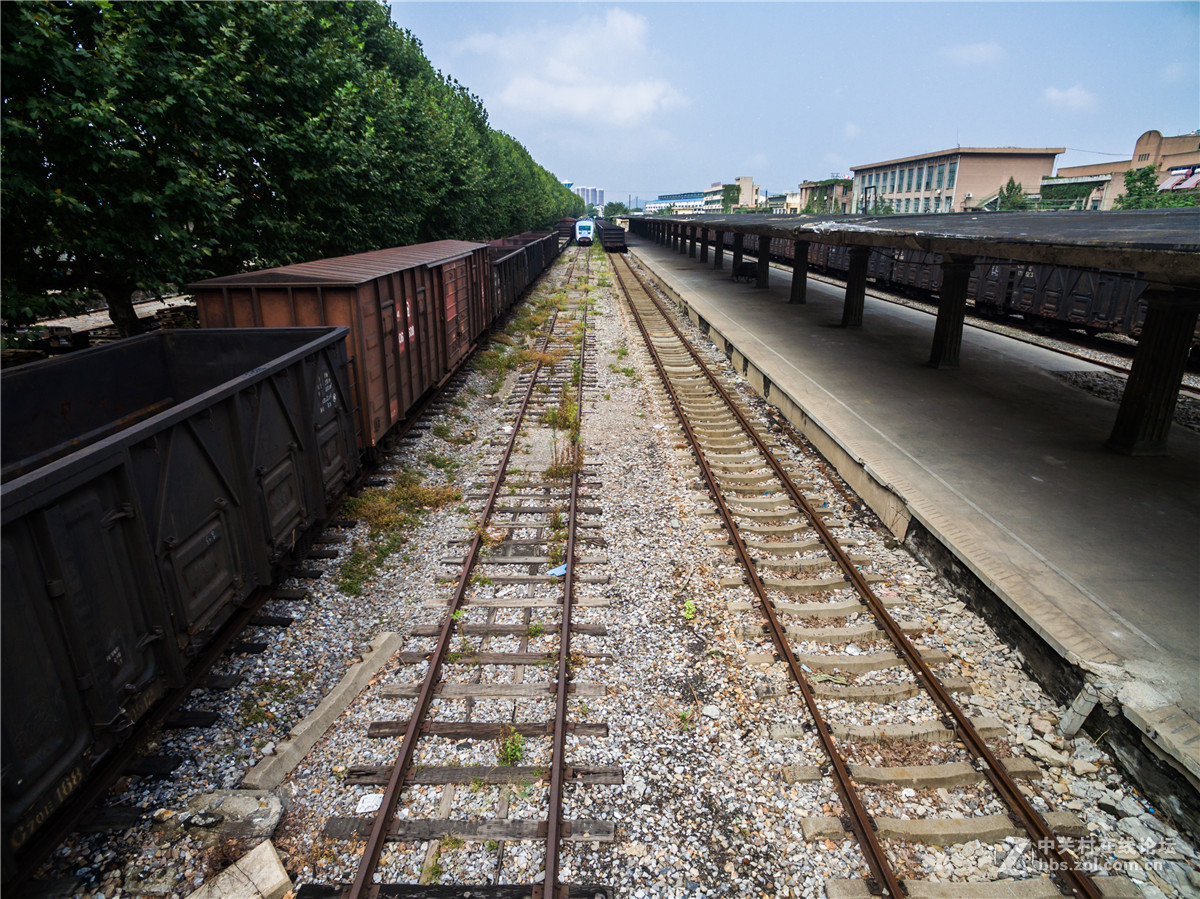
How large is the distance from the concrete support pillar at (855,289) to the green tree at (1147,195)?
4816cm

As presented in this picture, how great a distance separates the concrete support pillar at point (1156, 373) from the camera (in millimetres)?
9254

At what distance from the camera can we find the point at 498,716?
561 centimetres

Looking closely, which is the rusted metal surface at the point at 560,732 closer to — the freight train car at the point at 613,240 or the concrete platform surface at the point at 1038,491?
the concrete platform surface at the point at 1038,491

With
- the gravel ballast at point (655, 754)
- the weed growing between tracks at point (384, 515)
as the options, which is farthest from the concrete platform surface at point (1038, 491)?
the weed growing between tracks at point (384, 515)

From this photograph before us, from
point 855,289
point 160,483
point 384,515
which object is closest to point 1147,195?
point 855,289

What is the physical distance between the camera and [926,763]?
17.3 ft

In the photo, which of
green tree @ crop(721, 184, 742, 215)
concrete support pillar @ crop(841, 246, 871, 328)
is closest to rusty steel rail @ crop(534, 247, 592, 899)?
concrete support pillar @ crop(841, 246, 871, 328)

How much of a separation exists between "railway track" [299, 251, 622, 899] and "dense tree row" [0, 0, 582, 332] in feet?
20.5

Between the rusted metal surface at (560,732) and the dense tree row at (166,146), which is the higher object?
the dense tree row at (166,146)

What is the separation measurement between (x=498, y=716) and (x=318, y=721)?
4.97 ft

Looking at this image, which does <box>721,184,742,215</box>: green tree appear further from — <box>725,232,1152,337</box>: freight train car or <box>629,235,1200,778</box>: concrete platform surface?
<box>629,235,1200,778</box>: concrete platform surface

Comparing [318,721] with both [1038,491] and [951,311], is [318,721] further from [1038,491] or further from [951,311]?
[951,311]

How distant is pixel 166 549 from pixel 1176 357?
43.2 ft

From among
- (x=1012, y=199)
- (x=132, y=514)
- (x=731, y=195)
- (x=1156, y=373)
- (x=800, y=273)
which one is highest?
(x=731, y=195)
